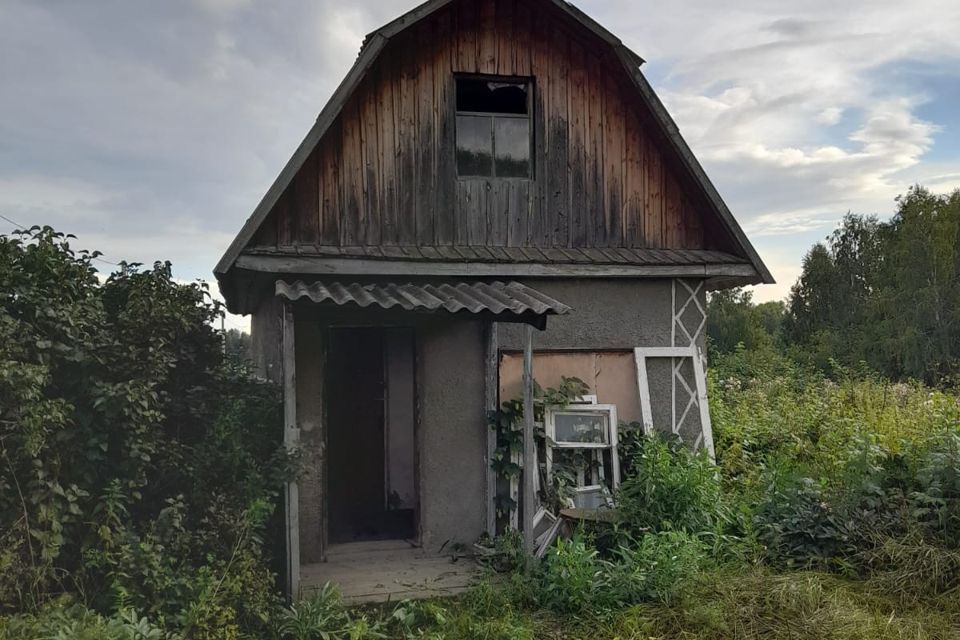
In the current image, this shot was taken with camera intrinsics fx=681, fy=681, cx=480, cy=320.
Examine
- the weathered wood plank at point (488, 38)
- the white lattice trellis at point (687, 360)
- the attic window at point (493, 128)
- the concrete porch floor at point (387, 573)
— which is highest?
the weathered wood plank at point (488, 38)

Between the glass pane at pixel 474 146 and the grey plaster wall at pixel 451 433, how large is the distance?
1.80 metres

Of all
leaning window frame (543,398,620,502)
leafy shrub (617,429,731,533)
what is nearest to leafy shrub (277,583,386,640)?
leaning window frame (543,398,620,502)

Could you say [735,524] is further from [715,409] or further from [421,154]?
[421,154]

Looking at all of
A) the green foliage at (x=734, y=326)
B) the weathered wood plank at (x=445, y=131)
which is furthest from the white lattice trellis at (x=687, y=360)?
the green foliage at (x=734, y=326)

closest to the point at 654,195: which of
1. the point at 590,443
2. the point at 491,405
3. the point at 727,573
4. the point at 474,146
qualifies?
the point at 474,146

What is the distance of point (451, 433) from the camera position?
7207 mm

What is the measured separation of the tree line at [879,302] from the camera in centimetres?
2900

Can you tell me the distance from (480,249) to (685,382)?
2.90 m

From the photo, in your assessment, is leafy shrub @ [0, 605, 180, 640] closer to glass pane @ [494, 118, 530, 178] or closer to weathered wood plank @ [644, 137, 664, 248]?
glass pane @ [494, 118, 530, 178]

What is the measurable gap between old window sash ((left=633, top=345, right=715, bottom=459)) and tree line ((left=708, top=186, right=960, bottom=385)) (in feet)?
55.2

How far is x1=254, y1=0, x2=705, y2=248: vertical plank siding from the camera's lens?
716 cm

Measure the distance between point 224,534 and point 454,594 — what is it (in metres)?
2.08

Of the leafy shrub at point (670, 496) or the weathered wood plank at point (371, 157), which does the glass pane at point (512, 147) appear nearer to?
the weathered wood plank at point (371, 157)

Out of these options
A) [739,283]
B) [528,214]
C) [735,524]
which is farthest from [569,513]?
[739,283]
